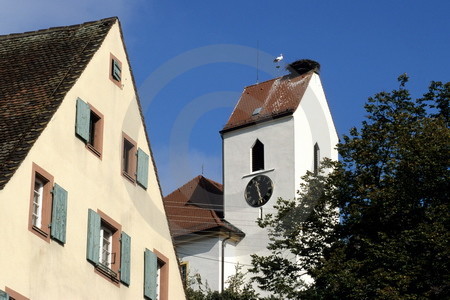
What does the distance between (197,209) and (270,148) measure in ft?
16.4

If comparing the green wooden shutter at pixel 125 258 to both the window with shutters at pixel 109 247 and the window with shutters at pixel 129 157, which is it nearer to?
the window with shutters at pixel 109 247

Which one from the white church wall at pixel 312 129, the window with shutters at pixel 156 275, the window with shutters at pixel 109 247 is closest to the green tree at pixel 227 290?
the white church wall at pixel 312 129

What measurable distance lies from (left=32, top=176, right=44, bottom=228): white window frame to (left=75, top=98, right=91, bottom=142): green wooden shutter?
5.33ft

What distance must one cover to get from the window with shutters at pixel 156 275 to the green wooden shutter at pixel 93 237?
2108mm

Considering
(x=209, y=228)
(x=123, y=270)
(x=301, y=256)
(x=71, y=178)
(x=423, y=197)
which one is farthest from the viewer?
(x=209, y=228)

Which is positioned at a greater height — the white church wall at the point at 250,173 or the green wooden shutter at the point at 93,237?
the white church wall at the point at 250,173

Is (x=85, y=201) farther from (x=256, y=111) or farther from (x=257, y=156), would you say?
(x=256, y=111)

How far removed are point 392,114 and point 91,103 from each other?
19039 millimetres

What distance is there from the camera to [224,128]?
6519 cm

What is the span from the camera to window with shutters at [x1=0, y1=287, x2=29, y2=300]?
19.1 m

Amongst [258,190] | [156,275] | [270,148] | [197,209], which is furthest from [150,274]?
[197,209]

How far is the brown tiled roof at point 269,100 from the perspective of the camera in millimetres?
63312

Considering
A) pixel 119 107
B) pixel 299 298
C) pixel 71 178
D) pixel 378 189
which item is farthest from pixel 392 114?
pixel 71 178

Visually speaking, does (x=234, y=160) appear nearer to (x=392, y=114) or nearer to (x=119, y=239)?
(x=392, y=114)
